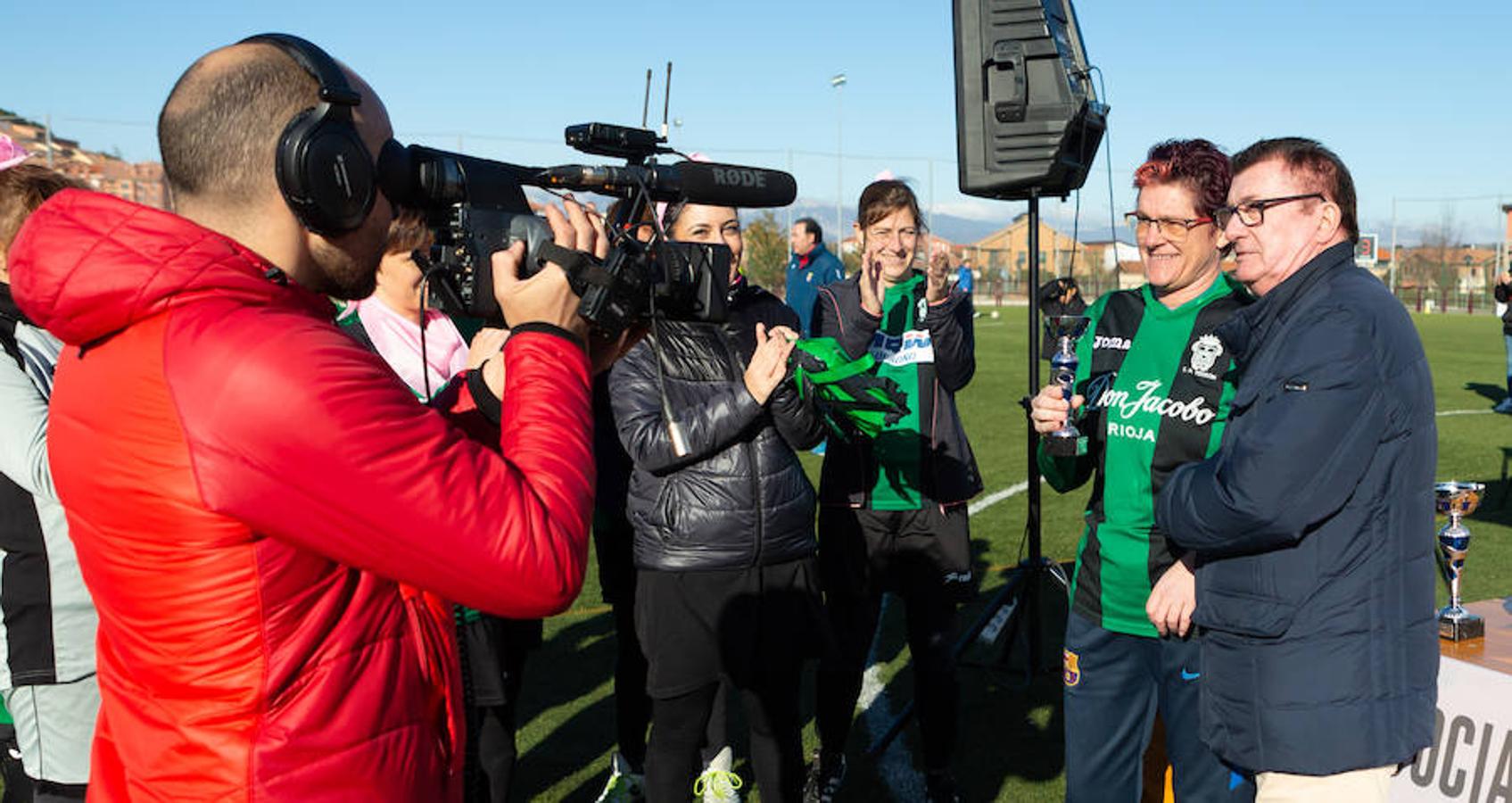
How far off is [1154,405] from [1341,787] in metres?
1.04

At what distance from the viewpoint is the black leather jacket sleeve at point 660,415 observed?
309 cm

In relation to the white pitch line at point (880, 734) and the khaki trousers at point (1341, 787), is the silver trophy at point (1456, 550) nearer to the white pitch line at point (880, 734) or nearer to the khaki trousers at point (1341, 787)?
the khaki trousers at point (1341, 787)

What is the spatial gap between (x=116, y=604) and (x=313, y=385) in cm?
46

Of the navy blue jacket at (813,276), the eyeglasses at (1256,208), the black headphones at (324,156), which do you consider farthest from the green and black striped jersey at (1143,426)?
the navy blue jacket at (813,276)

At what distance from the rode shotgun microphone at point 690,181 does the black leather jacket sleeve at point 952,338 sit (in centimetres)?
215

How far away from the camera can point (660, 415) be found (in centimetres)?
329

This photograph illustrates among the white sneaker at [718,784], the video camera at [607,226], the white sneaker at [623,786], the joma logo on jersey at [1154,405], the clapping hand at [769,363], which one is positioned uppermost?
the video camera at [607,226]

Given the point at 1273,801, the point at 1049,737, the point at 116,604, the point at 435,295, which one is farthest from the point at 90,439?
the point at 1049,737

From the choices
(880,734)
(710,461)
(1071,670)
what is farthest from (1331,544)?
(880,734)

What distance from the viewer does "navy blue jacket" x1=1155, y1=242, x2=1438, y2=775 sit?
82.9 inches

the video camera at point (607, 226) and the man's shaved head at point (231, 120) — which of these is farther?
the video camera at point (607, 226)

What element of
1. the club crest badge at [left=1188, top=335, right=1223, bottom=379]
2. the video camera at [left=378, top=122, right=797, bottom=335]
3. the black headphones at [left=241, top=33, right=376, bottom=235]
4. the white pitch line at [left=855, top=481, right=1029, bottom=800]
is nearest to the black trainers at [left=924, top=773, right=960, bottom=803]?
the white pitch line at [left=855, top=481, right=1029, bottom=800]

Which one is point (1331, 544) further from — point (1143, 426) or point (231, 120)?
point (231, 120)

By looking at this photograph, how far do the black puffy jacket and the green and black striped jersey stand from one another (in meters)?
0.83
